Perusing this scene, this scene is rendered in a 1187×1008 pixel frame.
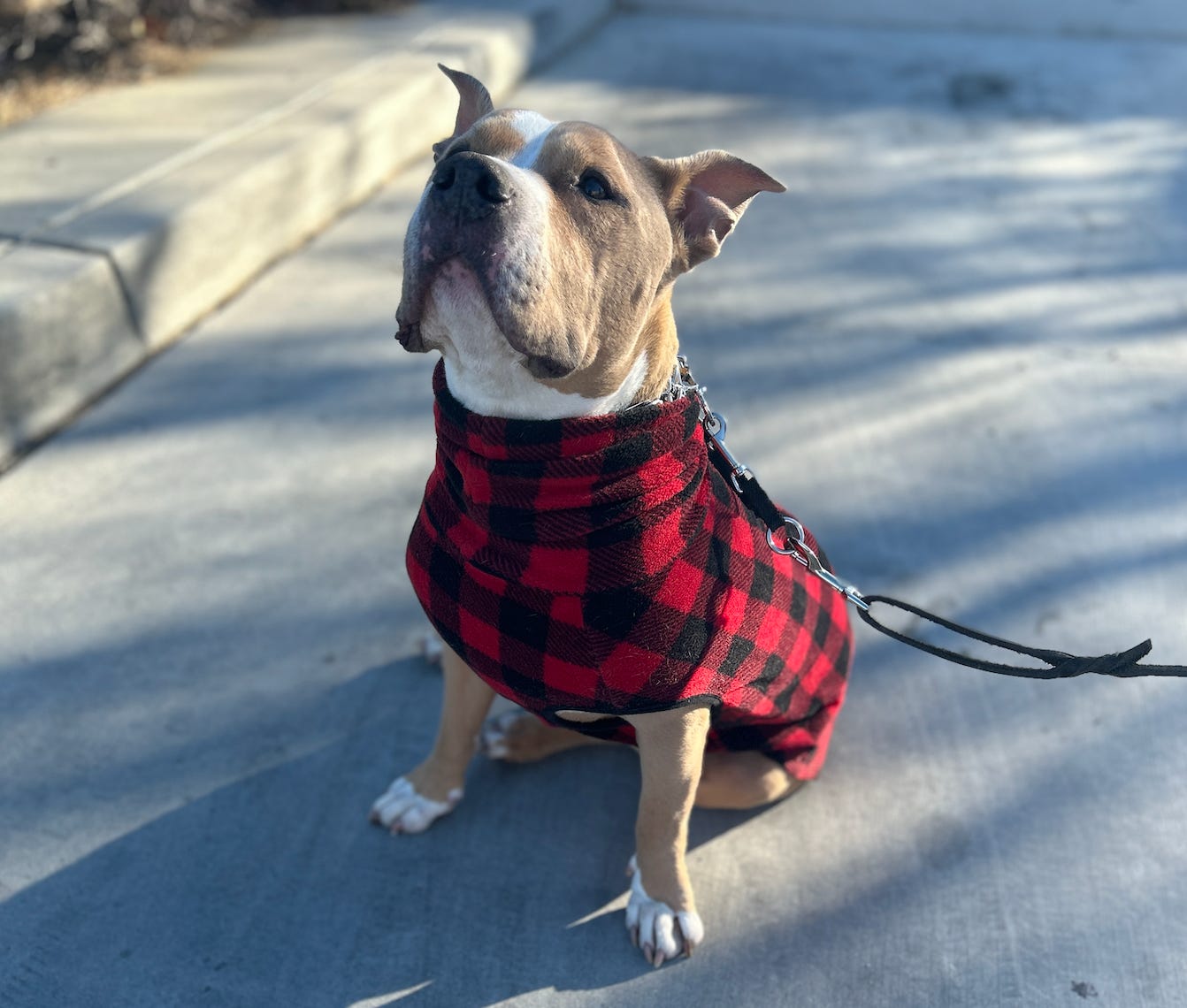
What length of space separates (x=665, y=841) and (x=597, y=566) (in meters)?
0.68

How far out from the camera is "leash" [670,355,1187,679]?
1.94 m

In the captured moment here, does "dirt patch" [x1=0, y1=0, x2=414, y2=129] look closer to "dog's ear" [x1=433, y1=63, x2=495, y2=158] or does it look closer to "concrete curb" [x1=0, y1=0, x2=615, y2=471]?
"concrete curb" [x1=0, y1=0, x2=615, y2=471]

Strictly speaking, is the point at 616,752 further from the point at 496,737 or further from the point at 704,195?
the point at 704,195

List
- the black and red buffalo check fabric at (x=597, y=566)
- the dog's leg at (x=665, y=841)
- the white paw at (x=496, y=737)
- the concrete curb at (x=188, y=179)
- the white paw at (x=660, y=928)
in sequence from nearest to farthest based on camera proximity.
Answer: the black and red buffalo check fabric at (x=597, y=566) → the dog's leg at (x=665, y=841) → the white paw at (x=660, y=928) → the white paw at (x=496, y=737) → the concrete curb at (x=188, y=179)

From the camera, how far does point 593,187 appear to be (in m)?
1.90

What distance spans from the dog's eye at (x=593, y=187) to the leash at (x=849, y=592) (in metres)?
0.39

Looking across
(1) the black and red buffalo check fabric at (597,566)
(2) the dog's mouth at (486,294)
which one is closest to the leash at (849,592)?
(1) the black and red buffalo check fabric at (597,566)

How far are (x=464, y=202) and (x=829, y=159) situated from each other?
4.72 meters

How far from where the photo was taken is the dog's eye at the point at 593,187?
189 centimetres

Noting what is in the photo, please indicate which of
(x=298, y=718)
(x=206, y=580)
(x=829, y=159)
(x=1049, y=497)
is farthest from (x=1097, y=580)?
(x=829, y=159)

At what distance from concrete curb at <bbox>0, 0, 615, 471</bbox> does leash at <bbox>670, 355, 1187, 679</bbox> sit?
2329mm

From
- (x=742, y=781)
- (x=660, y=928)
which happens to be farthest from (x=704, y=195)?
(x=660, y=928)

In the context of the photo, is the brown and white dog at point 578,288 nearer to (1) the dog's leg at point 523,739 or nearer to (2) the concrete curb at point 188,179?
(1) the dog's leg at point 523,739

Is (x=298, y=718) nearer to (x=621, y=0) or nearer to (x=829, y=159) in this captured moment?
(x=829, y=159)
